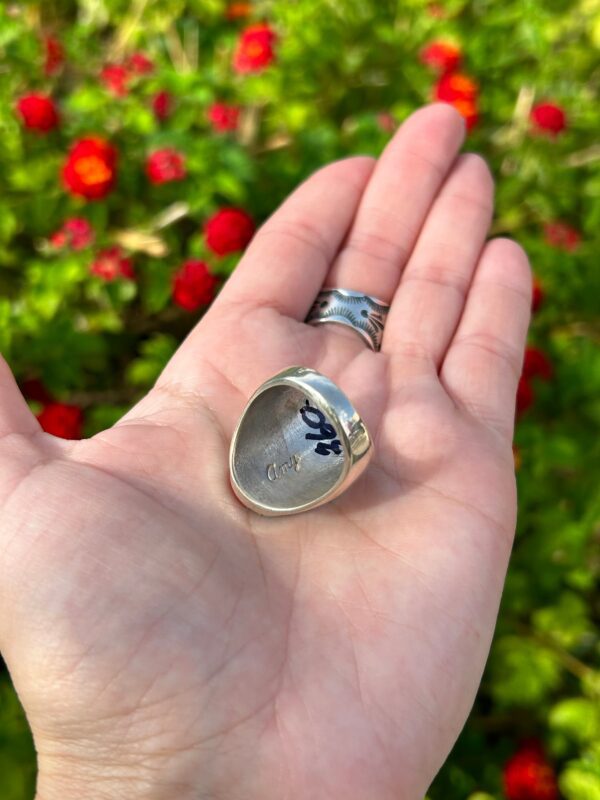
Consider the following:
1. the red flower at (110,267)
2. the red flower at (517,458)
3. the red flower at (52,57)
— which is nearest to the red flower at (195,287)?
the red flower at (110,267)

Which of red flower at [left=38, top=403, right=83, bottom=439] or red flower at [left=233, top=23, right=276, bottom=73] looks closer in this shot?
red flower at [left=38, top=403, right=83, bottom=439]

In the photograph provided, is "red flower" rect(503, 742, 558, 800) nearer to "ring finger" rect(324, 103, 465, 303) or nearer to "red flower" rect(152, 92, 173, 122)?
"ring finger" rect(324, 103, 465, 303)

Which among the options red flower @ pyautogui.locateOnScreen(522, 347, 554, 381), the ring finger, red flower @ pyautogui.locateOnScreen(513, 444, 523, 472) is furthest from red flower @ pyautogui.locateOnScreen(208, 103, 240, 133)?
red flower @ pyautogui.locateOnScreen(513, 444, 523, 472)

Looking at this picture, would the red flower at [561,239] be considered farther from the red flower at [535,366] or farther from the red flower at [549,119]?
the red flower at [535,366]

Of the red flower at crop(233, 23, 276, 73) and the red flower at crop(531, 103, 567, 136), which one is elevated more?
the red flower at crop(233, 23, 276, 73)

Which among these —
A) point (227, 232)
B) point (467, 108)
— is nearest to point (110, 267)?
point (227, 232)

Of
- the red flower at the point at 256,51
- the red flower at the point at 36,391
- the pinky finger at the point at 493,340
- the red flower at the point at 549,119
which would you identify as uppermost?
the red flower at the point at 256,51
